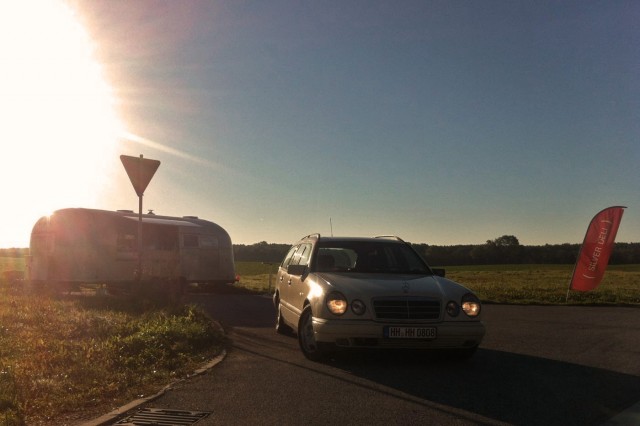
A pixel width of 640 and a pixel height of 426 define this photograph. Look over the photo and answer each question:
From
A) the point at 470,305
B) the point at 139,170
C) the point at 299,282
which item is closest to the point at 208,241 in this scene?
the point at 139,170

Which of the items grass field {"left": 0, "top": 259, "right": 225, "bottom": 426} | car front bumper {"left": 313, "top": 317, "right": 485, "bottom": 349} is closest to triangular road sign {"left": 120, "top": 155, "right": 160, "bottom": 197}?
grass field {"left": 0, "top": 259, "right": 225, "bottom": 426}

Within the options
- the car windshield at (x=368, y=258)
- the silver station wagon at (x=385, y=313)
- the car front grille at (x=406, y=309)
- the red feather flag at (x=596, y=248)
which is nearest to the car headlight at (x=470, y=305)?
the silver station wagon at (x=385, y=313)

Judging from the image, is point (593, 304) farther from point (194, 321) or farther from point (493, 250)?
point (493, 250)

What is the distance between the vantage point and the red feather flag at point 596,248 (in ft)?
64.0

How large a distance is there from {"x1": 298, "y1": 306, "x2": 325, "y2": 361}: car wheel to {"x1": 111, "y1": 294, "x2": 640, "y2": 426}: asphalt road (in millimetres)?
159

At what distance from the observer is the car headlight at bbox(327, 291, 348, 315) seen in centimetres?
743

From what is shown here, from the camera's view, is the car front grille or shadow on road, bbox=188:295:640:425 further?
the car front grille

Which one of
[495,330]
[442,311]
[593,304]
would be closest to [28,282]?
[495,330]

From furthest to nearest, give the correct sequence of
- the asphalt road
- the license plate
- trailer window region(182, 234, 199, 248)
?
trailer window region(182, 234, 199, 248)
the license plate
the asphalt road

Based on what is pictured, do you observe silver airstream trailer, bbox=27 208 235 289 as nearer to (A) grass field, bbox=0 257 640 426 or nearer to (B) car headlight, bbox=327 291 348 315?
(A) grass field, bbox=0 257 640 426

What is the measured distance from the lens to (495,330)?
38.0ft

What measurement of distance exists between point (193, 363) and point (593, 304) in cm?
1489

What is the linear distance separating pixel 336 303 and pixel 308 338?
32.2 inches

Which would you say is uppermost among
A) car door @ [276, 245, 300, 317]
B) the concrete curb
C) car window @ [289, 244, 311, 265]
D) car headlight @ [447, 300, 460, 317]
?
car window @ [289, 244, 311, 265]
